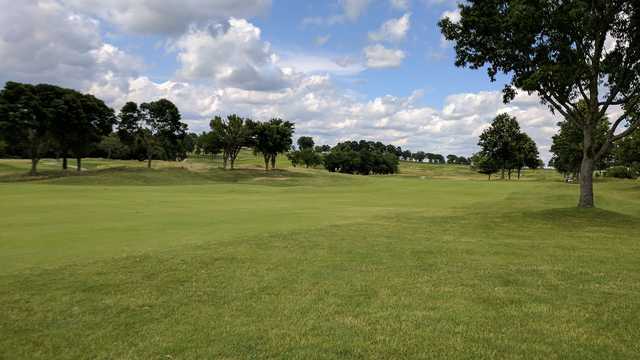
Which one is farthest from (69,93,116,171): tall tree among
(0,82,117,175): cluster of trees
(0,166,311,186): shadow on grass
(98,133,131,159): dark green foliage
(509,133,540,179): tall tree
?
(509,133,540,179): tall tree

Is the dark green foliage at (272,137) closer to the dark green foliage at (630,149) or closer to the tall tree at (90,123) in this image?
the tall tree at (90,123)

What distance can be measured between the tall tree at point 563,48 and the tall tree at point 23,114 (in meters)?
59.4

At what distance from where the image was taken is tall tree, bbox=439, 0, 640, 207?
23.1 metres

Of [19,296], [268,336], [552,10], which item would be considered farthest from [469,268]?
[552,10]

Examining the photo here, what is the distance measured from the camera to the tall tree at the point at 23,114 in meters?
64.9

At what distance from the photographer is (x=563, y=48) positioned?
2434 cm

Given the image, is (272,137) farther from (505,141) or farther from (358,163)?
(358,163)

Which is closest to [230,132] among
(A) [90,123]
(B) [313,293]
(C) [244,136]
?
(C) [244,136]

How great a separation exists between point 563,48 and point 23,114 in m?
65.7

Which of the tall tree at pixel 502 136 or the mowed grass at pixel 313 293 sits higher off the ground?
the tall tree at pixel 502 136

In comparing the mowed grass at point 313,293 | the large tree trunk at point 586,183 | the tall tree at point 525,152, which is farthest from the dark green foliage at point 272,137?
the mowed grass at point 313,293

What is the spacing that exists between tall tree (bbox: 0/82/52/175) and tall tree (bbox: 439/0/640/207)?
59.4 m

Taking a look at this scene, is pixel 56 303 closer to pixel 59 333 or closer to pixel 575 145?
pixel 59 333

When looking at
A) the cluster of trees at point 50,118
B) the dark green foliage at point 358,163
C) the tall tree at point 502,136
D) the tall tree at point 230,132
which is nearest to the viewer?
the cluster of trees at point 50,118
